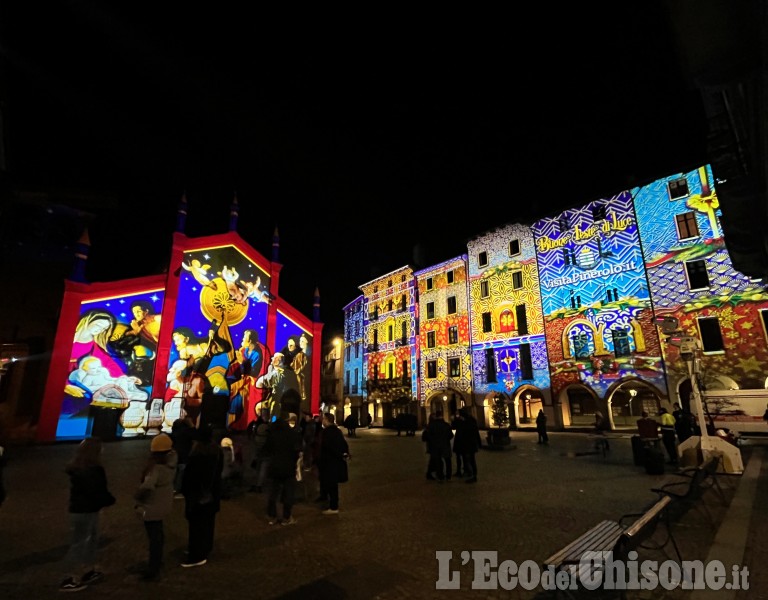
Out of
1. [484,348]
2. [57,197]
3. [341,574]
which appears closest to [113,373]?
[57,197]

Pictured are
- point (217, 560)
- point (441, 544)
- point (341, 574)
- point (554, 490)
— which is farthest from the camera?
point (554, 490)

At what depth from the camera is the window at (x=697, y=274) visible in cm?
2164

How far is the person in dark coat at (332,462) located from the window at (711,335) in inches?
910

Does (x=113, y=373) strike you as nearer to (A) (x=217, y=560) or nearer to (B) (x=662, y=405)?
(A) (x=217, y=560)

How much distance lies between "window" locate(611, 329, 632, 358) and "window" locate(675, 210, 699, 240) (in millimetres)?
6640

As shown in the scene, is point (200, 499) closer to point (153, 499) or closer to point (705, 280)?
point (153, 499)

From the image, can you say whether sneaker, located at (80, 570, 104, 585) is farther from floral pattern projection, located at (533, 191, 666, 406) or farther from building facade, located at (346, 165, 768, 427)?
floral pattern projection, located at (533, 191, 666, 406)

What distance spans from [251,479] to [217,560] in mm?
5890

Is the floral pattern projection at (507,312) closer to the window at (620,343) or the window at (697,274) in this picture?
the window at (620,343)

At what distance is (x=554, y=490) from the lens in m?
8.13

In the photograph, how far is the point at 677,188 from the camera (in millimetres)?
23203

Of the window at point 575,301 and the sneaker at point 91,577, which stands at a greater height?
the window at point 575,301

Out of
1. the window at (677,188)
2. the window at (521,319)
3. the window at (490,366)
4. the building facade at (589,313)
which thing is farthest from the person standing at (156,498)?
the window at (677,188)

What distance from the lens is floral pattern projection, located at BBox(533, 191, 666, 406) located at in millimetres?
23219
